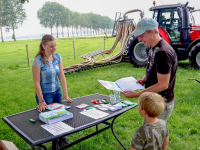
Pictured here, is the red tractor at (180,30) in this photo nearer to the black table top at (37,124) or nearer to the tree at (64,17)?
the black table top at (37,124)

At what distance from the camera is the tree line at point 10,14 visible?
182 ft

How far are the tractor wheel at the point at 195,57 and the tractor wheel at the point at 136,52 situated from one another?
1.93 metres

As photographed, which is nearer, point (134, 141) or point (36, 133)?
point (134, 141)

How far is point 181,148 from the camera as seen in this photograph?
3.11 metres

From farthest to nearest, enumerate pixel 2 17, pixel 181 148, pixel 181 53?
1. pixel 2 17
2. pixel 181 53
3. pixel 181 148

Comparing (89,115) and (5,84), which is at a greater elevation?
(89,115)

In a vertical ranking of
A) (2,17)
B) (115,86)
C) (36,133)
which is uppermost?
(2,17)

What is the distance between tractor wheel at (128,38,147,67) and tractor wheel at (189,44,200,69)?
1.93 meters

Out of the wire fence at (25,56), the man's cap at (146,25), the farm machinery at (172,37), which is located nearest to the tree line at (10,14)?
the wire fence at (25,56)

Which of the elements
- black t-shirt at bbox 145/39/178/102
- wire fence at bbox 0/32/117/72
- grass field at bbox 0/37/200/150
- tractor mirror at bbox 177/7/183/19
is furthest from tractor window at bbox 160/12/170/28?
black t-shirt at bbox 145/39/178/102

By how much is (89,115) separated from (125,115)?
206cm

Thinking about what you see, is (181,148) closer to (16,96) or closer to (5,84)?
(16,96)

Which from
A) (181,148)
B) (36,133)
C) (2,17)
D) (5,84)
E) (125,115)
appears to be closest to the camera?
(36,133)

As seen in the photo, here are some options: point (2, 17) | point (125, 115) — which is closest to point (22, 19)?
point (2, 17)
